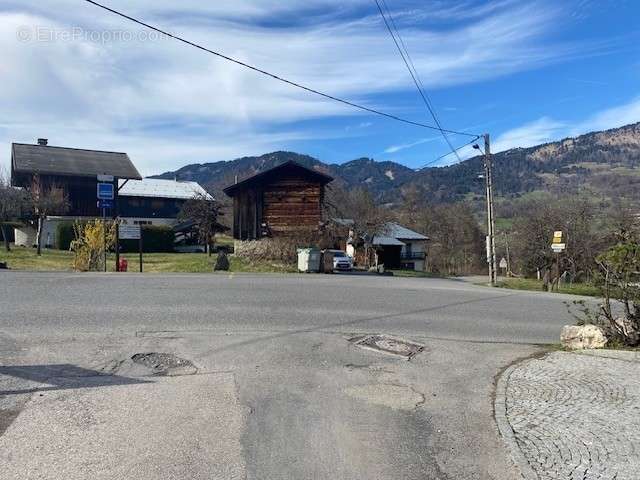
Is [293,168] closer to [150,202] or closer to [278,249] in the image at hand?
[278,249]

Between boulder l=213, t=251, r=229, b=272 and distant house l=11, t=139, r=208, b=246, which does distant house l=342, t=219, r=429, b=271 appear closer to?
distant house l=11, t=139, r=208, b=246

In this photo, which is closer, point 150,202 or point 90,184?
point 90,184

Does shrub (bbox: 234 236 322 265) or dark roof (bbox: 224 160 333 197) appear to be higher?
dark roof (bbox: 224 160 333 197)

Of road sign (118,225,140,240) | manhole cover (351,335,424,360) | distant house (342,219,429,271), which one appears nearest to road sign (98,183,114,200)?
road sign (118,225,140,240)

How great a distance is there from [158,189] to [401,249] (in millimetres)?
27955

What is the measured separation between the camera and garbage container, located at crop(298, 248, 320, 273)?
88.3 feet

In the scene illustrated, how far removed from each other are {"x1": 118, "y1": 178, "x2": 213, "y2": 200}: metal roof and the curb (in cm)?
5426

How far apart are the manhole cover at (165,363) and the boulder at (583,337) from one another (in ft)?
21.6

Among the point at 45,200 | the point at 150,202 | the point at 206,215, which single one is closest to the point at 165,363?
the point at 206,215

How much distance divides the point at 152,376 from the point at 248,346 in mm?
2028

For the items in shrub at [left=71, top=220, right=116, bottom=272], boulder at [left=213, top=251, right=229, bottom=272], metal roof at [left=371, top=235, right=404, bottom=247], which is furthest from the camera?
metal roof at [left=371, top=235, right=404, bottom=247]

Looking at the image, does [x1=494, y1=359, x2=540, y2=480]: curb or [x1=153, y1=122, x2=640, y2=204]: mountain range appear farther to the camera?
[x1=153, y1=122, x2=640, y2=204]: mountain range

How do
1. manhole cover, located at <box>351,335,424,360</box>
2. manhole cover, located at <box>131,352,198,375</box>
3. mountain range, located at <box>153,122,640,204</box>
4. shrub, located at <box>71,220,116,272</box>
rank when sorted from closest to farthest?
manhole cover, located at <box>131,352,198,375</box> → manhole cover, located at <box>351,335,424,360</box> → shrub, located at <box>71,220,116,272</box> → mountain range, located at <box>153,122,640,204</box>

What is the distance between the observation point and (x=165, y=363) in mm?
7656
